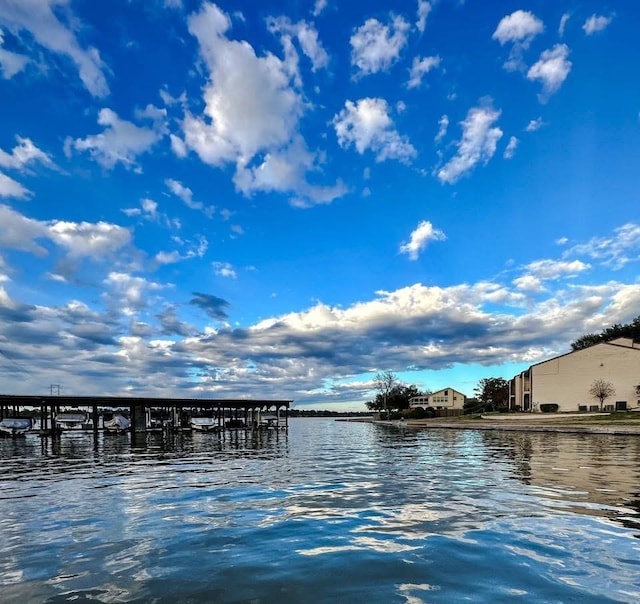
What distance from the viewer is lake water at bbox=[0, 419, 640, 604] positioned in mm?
7543

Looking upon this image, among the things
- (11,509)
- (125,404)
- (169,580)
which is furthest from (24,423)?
(169,580)

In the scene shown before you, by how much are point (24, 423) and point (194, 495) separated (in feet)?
218

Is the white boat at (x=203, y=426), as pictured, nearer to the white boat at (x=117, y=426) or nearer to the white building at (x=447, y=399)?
the white boat at (x=117, y=426)

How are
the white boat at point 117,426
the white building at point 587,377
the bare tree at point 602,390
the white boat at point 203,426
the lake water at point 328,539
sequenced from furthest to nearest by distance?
the white building at point 587,377
the bare tree at point 602,390
the white boat at point 203,426
the white boat at point 117,426
the lake water at point 328,539

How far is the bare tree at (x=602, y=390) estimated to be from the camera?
80125mm

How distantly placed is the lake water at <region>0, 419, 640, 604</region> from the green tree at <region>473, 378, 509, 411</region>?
119260mm

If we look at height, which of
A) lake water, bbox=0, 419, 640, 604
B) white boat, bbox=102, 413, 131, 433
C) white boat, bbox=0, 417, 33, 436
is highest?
lake water, bbox=0, 419, 640, 604

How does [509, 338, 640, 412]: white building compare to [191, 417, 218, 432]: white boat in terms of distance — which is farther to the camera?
[509, 338, 640, 412]: white building

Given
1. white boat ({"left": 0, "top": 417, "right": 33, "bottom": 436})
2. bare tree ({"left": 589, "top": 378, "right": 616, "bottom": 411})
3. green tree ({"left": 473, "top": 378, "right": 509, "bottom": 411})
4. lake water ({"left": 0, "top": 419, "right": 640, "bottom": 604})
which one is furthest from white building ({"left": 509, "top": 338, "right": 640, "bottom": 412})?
white boat ({"left": 0, "top": 417, "right": 33, "bottom": 436})

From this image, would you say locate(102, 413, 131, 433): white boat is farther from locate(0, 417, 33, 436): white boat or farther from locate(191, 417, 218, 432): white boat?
locate(0, 417, 33, 436): white boat

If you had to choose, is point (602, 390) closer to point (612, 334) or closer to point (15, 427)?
point (612, 334)

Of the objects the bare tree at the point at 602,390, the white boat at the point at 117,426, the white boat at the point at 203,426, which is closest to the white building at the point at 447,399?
the bare tree at the point at 602,390

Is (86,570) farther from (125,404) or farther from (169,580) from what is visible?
(125,404)

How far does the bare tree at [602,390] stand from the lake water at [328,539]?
69120 millimetres
